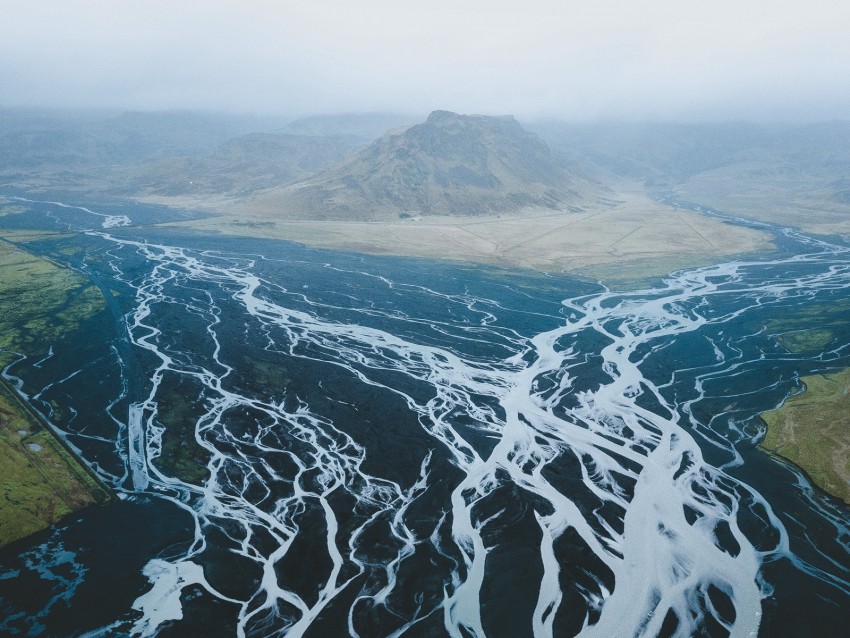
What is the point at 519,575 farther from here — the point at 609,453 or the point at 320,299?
the point at 320,299

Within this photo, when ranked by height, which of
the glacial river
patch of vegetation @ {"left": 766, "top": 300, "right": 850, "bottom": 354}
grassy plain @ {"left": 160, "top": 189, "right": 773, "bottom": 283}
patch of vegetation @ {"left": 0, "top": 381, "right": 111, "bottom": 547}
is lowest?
grassy plain @ {"left": 160, "top": 189, "right": 773, "bottom": 283}

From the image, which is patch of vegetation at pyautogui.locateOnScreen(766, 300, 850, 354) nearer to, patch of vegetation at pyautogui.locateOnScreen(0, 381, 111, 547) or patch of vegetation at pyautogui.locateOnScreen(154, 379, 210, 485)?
patch of vegetation at pyautogui.locateOnScreen(154, 379, 210, 485)

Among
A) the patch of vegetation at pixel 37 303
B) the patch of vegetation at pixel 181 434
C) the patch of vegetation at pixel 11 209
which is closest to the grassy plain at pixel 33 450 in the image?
the patch of vegetation at pixel 37 303

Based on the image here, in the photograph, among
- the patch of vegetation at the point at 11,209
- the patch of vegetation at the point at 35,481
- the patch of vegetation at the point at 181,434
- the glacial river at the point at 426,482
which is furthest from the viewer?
the patch of vegetation at the point at 11,209

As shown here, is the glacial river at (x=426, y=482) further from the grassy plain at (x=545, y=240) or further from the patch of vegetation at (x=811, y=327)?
the grassy plain at (x=545, y=240)

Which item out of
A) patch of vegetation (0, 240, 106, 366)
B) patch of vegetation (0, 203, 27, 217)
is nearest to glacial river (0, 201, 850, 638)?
patch of vegetation (0, 240, 106, 366)

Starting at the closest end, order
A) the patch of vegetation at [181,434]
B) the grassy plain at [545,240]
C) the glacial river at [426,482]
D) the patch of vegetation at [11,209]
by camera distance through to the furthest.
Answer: the glacial river at [426,482]
the patch of vegetation at [181,434]
the grassy plain at [545,240]
the patch of vegetation at [11,209]

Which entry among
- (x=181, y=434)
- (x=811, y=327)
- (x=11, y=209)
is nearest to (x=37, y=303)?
(x=181, y=434)

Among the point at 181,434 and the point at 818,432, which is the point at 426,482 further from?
the point at 818,432
